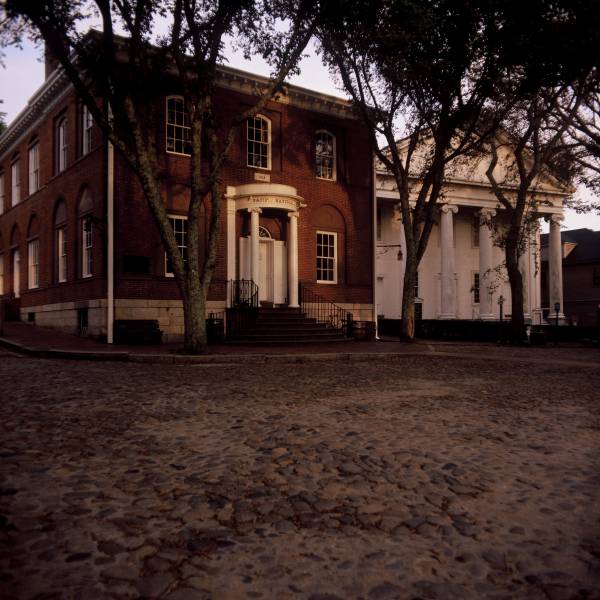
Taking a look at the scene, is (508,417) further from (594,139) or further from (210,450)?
(594,139)

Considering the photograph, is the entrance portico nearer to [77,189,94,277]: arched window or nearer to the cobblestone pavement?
[77,189,94,277]: arched window

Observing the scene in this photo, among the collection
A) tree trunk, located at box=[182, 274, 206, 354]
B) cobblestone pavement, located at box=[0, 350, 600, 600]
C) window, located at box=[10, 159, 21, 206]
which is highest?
window, located at box=[10, 159, 21, 206]

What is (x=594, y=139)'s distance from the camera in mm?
20281

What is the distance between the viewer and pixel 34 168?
24484mm

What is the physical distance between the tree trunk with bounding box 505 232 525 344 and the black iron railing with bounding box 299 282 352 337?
21.4ft

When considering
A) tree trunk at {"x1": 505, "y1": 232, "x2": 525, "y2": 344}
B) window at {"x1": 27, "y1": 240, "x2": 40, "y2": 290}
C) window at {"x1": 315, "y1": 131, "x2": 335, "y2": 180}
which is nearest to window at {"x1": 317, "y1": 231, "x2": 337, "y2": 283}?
window at {"x1": 315, "y1": 131, "x2": 335, "y2": 180}

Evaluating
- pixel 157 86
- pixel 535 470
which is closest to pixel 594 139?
pixel 157 86

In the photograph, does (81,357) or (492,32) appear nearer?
(81,357)

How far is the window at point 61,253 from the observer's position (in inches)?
843

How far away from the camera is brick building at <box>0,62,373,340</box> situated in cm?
1812

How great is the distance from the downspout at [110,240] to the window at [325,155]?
329 inches

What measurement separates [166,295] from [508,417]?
14.1 metres

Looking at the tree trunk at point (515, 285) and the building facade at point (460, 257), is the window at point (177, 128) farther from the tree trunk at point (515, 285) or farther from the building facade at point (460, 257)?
the building facade at point (460, 257)

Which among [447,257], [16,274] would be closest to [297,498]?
[16,274]
